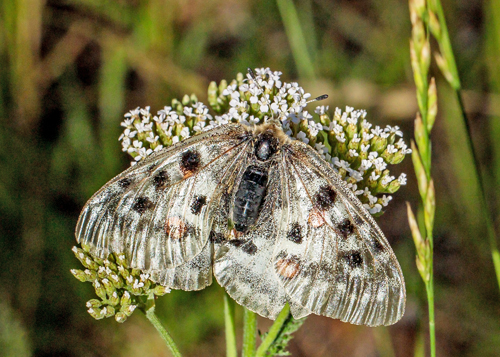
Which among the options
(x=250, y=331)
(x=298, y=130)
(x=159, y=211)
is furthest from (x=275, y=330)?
(x=298, y=130)

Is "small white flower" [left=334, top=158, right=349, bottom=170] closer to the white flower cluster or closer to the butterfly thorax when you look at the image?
the white flower cluster

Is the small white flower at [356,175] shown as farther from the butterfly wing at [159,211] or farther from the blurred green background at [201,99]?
the blurred green background at [201,99]

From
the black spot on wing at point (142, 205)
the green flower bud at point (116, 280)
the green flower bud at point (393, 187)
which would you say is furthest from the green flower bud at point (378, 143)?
the green flower bud at point (116, 280)

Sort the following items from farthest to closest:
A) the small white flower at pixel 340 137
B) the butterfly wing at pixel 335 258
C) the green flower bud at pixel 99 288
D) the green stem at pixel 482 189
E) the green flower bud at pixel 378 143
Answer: the green flower bud at pixel 378 143 → the small white flower at pixel 340 137 → the green flower bud at pixel 99 288 → the green stem at pixel 482 189 → the butterfly wing at pixel 335 258

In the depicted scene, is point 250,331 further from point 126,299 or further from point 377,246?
point 377,246

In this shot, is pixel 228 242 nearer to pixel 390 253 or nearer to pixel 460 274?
pixel 390 253

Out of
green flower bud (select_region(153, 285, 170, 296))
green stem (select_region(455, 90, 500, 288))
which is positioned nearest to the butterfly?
green flower bud (select_region(153, 285, 170, 296))
